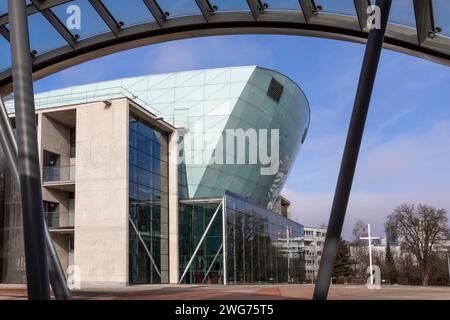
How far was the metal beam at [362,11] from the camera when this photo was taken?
13070 mm

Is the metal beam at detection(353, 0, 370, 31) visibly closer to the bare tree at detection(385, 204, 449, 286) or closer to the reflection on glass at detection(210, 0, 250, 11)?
the reflection on glass at detection(210, 0, 250, 11)

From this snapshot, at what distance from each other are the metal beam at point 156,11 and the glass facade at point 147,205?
1050 inches

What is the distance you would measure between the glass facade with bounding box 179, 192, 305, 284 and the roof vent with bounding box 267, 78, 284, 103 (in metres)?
11.7

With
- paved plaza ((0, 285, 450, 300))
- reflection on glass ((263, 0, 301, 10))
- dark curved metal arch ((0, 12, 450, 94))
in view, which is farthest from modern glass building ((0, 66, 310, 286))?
reflection on glass ((263, 0, 301, 10))

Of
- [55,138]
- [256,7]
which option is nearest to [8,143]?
[256,7]

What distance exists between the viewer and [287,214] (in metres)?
88.8

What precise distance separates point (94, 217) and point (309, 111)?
117 ft

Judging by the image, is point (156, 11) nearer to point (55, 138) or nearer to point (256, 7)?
point (256, 7)

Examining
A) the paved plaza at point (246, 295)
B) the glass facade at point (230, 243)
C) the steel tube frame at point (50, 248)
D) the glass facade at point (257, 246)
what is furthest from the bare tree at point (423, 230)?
the steel tube frame at point (50, 248)

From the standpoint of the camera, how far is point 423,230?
2362 inches

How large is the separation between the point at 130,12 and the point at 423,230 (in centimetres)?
5255

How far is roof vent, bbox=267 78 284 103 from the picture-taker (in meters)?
54.9
